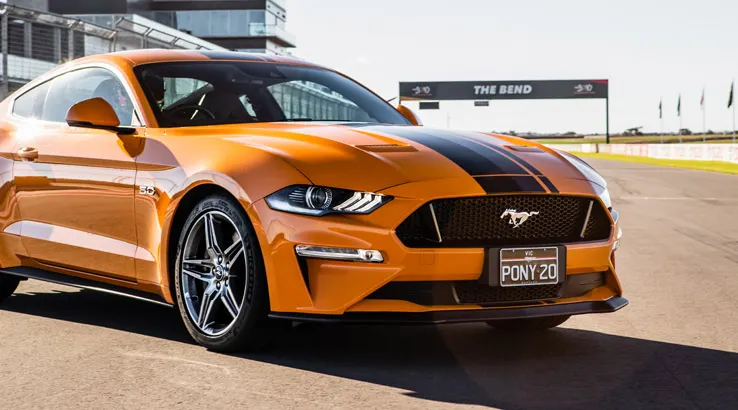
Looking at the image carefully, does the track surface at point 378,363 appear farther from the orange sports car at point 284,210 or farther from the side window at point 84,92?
the side window at point 84,92

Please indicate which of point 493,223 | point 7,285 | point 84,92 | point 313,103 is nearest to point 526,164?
point 493,223

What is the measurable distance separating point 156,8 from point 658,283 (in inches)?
3287

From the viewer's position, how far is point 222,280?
545 cm

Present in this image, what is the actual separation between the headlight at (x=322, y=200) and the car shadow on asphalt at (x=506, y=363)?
0.70m

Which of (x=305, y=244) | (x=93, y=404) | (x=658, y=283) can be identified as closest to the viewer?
(x=93, y=404)

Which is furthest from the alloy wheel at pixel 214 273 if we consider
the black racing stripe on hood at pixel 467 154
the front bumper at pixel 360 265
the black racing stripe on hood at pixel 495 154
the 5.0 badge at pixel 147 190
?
the black racing stripe on hood at pixel 495 154

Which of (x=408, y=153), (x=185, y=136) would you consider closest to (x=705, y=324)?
(x=408, y=153)

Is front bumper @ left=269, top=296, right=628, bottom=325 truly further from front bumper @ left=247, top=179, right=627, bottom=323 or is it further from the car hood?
the car hood

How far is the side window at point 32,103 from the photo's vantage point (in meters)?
7.12

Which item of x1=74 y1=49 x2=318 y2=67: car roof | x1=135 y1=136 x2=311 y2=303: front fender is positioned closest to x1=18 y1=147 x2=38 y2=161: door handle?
x1=74 y1=49 x2=318 y2=67: car roof

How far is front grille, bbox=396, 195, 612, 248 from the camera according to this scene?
16.6ft

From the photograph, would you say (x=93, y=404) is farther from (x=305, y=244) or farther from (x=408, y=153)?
(x=408, y=153)

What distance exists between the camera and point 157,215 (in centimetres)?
576

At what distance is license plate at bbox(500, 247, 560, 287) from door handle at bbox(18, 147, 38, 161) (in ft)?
9.89
